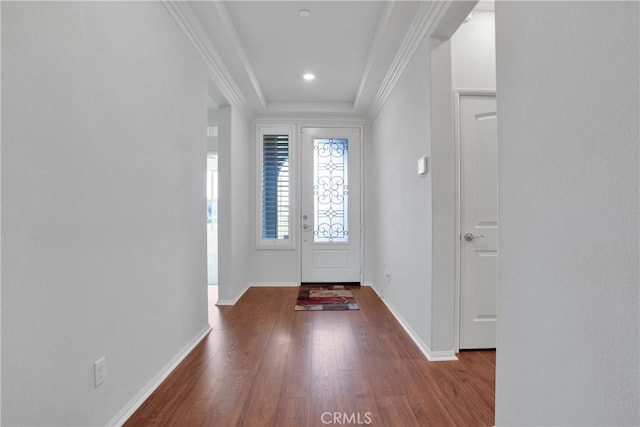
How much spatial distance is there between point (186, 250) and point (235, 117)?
6.73 feet

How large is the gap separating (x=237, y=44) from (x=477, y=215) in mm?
2494

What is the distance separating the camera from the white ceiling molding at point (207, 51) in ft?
6.66

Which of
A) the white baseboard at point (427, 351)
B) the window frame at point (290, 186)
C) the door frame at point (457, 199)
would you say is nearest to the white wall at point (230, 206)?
the window frame at point (290, 186)

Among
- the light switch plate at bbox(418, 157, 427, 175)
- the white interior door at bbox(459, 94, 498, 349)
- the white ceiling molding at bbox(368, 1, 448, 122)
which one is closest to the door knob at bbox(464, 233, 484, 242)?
the white interior door at bbox(459, 94, 498, 349)

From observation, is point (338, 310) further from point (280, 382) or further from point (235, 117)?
point (235, 117)

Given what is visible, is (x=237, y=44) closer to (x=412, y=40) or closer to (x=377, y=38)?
(x=377, y=38)

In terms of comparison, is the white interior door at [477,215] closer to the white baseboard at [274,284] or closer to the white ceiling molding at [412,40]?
the white ceiling molding at [412,40]

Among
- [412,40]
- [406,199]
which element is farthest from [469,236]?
[412,40]

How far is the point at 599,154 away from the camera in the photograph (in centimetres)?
84

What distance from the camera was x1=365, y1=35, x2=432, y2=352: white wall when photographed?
2301 mm

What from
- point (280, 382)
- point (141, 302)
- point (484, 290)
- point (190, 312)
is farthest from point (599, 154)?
point (190, 312)

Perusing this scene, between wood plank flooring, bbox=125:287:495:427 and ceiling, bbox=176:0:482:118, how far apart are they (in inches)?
92.5

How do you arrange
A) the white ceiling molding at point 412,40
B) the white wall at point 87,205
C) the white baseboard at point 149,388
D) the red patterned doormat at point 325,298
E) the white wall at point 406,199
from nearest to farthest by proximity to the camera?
the white wall at point 87,205 < the white baseboard at point 149,388 < the white ceiling molding at point 412,40 < the white wall at point 406,199 < the red patterned doormat at point 325,298

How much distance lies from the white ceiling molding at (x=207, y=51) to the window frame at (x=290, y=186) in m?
0.66
